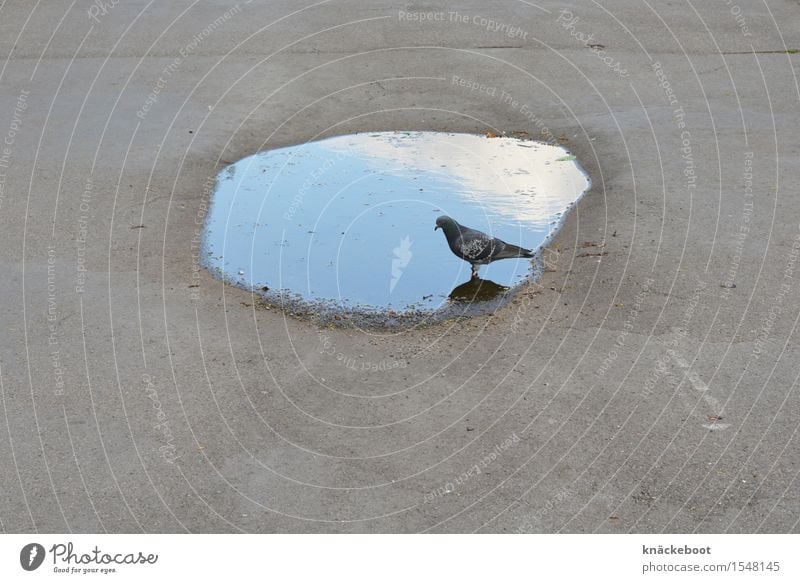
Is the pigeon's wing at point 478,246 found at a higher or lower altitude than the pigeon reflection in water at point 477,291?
higher

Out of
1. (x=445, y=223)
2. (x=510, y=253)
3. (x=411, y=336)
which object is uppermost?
(x=445, y=223)

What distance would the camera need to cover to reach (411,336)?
7.26 metres

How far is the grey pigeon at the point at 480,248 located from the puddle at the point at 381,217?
181 millimetres

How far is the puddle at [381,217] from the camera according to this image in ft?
26.4

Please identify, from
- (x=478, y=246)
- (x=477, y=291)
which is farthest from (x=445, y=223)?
(x=477, y=291)

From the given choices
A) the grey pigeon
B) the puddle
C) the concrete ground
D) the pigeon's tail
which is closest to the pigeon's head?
the grey pigeon

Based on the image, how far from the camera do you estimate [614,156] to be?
10617 mm

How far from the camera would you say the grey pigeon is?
8.12 metres

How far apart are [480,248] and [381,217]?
1.68 m

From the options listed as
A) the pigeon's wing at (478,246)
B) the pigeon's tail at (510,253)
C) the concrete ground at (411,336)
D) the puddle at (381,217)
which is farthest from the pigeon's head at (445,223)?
the concrete ground at (411,336)

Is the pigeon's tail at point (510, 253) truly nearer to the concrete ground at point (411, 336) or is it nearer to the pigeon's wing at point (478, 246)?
the pigeon's wing at point (478, 246)

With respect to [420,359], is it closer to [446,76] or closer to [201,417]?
[201,417]

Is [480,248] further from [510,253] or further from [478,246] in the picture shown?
[510,253]

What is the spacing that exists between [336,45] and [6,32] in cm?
540
